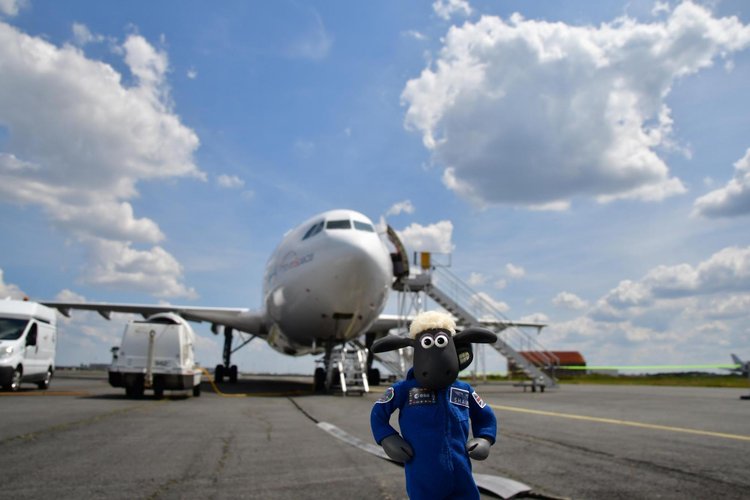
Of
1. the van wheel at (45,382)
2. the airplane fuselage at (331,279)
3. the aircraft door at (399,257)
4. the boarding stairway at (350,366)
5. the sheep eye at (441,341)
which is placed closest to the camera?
the sheep eye at (441,341)

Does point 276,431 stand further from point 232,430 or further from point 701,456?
point 701,456

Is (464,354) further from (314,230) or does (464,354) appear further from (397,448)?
(314,230)

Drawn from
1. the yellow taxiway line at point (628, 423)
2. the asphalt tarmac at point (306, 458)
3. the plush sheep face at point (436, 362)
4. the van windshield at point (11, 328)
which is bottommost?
A: the asphalt tarmac at point (306, 458)

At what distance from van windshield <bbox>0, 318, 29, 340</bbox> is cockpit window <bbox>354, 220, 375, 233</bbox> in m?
9.63

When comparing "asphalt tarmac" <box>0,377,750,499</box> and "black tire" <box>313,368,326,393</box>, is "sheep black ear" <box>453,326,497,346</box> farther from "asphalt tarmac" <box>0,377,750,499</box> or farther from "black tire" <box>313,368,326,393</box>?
"black tire" <box>313,368,326,393</box>

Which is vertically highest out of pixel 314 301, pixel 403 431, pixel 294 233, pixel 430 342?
pixel 294 233

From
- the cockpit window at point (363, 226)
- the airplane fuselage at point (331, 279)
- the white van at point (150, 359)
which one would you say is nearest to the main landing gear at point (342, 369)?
the airplane fuselage at point (331, 279)

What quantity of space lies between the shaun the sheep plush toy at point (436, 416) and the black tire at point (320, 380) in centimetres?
1682

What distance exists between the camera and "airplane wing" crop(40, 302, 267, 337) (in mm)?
24328

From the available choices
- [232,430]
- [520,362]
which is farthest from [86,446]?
[520,362]

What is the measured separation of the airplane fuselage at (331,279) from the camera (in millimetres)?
15711

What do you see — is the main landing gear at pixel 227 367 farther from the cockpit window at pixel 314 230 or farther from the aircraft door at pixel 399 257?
the cockpit window at pixel 314 230

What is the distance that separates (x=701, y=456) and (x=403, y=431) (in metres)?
4.66

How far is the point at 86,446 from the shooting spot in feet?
20.9
